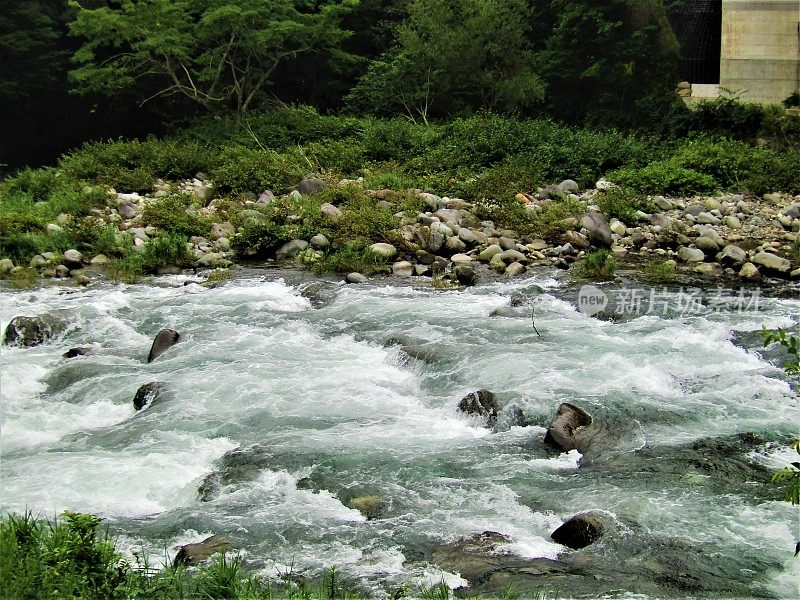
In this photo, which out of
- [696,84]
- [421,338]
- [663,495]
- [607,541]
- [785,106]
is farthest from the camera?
[696,84]

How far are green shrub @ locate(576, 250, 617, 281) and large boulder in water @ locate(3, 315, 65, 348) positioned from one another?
6.83 m

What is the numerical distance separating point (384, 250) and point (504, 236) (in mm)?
2056

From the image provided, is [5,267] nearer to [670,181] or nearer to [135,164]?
[135,164]

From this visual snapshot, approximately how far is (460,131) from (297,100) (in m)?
6.50

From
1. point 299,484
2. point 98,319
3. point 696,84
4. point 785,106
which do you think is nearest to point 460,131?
point 696,84

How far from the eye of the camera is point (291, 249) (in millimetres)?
13789

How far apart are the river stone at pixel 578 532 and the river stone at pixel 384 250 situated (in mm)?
8066

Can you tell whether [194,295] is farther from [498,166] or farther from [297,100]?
[297,100]

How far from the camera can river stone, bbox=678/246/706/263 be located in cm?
1287

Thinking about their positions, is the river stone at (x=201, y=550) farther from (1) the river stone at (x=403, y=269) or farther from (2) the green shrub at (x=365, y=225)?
(2) the green shrub at (x=365, y=225)

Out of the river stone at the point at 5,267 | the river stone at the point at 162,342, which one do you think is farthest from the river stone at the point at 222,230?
the river stone at the point at 162,342

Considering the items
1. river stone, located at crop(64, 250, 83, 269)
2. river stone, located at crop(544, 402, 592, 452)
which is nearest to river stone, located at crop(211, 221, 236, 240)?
river stone, located at crop(64, 250, 83, 269)

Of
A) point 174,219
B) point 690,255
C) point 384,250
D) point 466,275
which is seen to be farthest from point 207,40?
point 690,255

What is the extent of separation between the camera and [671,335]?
945 centimetres
